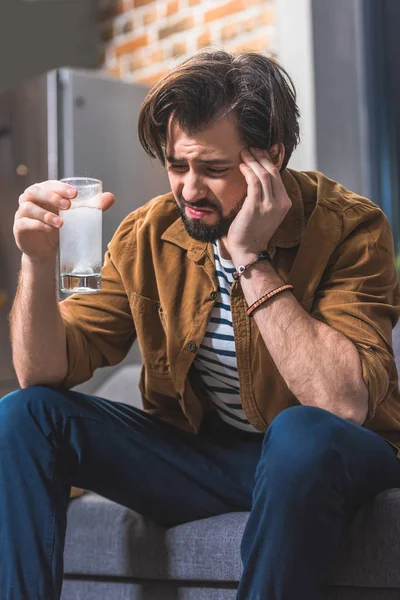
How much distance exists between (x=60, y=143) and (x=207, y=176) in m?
1.44

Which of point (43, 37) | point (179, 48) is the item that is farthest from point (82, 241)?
point (43, 37)


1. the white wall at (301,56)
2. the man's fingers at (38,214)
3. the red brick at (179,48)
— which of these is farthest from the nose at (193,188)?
the red brick at (179,48)

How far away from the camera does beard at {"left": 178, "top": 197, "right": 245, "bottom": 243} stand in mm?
1566

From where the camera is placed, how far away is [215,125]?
5.08 ft

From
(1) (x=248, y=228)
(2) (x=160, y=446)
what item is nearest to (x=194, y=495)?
(2) (x=160, y=446)

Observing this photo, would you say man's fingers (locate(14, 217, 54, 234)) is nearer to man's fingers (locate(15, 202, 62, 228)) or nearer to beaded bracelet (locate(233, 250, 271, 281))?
man's fingers (locate(15, 202, 62, 228))

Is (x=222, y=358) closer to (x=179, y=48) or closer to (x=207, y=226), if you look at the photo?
(x=207, y=226)

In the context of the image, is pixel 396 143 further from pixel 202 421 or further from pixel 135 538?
pixel 135 538

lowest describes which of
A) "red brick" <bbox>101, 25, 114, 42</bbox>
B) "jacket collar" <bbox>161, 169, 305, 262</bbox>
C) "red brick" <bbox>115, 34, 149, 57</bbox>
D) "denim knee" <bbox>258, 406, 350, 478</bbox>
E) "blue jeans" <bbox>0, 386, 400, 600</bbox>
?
"blue jeans" <bbox>0, 386, 400, 600</bbox>

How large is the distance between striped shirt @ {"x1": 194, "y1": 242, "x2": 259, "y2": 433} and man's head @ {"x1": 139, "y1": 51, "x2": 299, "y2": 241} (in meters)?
0.10

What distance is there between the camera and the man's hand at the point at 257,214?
4.95 ft

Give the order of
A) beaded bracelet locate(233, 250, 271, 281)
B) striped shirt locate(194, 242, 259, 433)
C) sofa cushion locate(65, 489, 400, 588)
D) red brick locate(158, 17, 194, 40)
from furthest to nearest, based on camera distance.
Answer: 1. red brick locate(158, 17, 194, 40)
2. striped shirt locate(194, 242, 259, 433)
3. beaded bracelet locate(233, 250, 271, 281)
4. sofa cushion locate(65, 489, 400, 588)

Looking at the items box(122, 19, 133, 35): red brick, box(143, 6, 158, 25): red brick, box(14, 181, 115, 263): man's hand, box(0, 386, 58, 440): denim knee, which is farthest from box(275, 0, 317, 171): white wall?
box(0, 386, 58, 440): denim knee

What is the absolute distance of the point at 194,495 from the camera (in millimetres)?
1607
